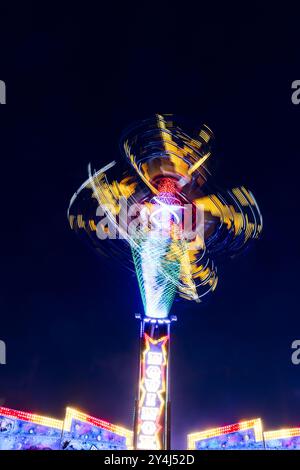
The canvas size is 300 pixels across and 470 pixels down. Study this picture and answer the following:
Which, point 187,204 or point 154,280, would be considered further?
point 187,204

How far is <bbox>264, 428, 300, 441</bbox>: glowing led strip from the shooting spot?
2808 cm

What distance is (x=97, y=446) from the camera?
2527 centimetres

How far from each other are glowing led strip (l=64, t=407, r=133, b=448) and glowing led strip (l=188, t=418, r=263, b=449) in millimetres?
5782

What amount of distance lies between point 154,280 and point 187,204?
15.6 feet

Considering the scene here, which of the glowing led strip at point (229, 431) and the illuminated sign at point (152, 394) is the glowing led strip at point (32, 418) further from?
the glowing led strip at point (229, 431)

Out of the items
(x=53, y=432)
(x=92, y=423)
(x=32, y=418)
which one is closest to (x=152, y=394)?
(x=92, y=423)

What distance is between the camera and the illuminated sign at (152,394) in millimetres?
19828

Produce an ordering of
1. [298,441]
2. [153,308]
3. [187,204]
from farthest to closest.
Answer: [298,441] → [153,308] → [187,204]

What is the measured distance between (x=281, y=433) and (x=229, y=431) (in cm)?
356

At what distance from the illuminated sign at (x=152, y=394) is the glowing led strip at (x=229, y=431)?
1018cm

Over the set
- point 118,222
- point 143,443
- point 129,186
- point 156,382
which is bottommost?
point 143,443
